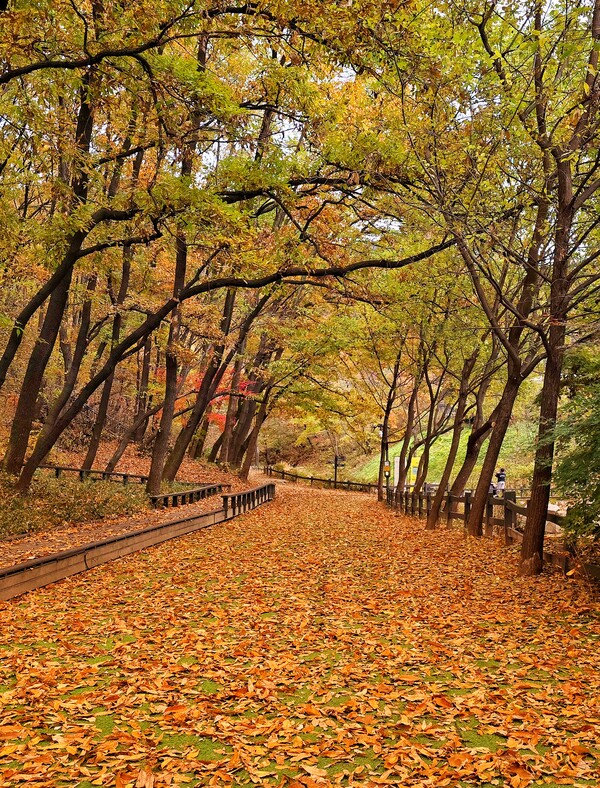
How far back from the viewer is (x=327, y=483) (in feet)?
135

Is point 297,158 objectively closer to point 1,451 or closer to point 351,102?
point 351,102

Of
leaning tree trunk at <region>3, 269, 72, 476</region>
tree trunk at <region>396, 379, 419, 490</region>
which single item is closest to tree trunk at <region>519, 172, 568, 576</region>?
leaning tree trunk at <region>3, 269, 72, 476</region>

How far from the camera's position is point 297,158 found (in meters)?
11.5

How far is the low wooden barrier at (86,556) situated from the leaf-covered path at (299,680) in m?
0.23

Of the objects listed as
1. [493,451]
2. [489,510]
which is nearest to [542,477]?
[493,451]

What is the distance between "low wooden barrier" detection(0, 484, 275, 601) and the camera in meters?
7.16

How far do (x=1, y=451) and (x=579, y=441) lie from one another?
19.6 metres

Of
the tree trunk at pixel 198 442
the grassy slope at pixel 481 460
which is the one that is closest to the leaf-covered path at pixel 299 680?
the tree trunk at pixel 198 442

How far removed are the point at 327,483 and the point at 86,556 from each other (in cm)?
3277

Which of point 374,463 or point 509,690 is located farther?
point 374,463

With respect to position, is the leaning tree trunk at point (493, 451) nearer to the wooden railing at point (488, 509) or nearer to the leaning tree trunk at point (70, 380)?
the wooden railing at point (488, 509)

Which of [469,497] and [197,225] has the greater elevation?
[197,225]

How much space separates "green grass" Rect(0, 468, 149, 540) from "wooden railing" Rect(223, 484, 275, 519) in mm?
2313

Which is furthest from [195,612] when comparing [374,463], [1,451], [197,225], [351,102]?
[374,463]
